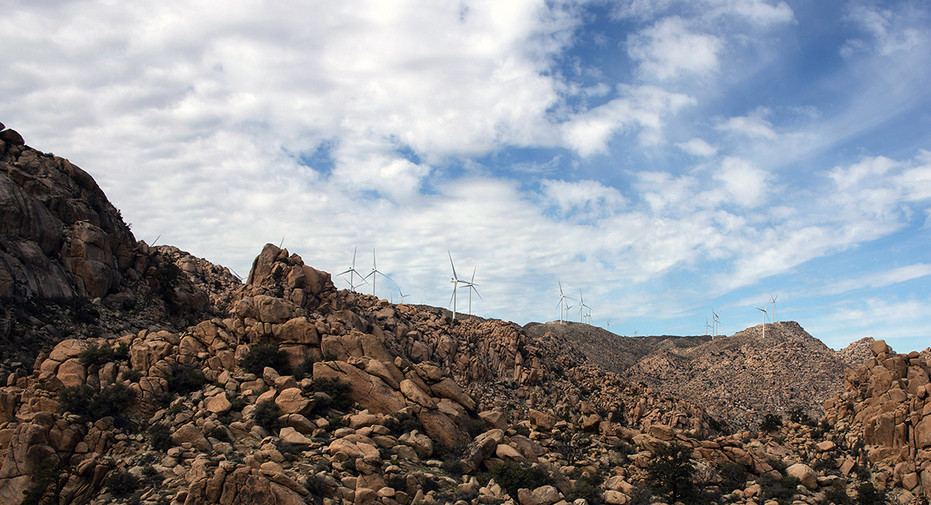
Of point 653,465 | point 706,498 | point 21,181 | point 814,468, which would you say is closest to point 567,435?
point 653,465

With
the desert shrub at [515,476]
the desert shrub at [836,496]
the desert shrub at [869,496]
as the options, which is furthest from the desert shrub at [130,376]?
the desert shrub at [869,496]

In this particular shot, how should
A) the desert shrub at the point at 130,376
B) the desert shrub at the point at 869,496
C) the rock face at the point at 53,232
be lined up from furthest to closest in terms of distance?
1. the rock face at the point at 53,232
2. the desert shrub at the point at 869,496
3. the desert shrub at the point at 130,376

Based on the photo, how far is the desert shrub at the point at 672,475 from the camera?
1663 inches

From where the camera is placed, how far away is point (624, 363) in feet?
619

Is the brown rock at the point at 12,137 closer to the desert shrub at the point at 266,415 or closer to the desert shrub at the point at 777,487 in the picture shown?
the desert shrub at the point at 266,415

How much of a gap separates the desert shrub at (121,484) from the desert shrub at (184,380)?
8.43 metres

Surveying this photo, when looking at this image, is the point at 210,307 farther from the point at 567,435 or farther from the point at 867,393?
the point at 867,393

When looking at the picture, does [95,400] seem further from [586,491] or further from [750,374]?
[750,374]

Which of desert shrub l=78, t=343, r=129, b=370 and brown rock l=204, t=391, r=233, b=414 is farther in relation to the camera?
desert shrub l=78, t=343, r=129, b=370

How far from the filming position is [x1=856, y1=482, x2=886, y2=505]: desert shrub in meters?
44.8

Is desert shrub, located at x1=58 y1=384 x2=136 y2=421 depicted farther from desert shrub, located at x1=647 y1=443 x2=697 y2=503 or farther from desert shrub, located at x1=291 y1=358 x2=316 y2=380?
desert shrub, located at x1=647 y1=443 x2=697 y2=503

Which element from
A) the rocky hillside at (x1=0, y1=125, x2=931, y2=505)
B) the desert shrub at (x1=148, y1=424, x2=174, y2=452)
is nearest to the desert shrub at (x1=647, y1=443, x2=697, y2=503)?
the rocky hillside at (x1=0, y1=125, x2=931, y2=505)

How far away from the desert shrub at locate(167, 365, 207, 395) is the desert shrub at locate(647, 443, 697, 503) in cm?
3266

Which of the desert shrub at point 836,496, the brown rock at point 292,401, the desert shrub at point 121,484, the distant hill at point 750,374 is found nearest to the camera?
the desert shrub at point 121,484
